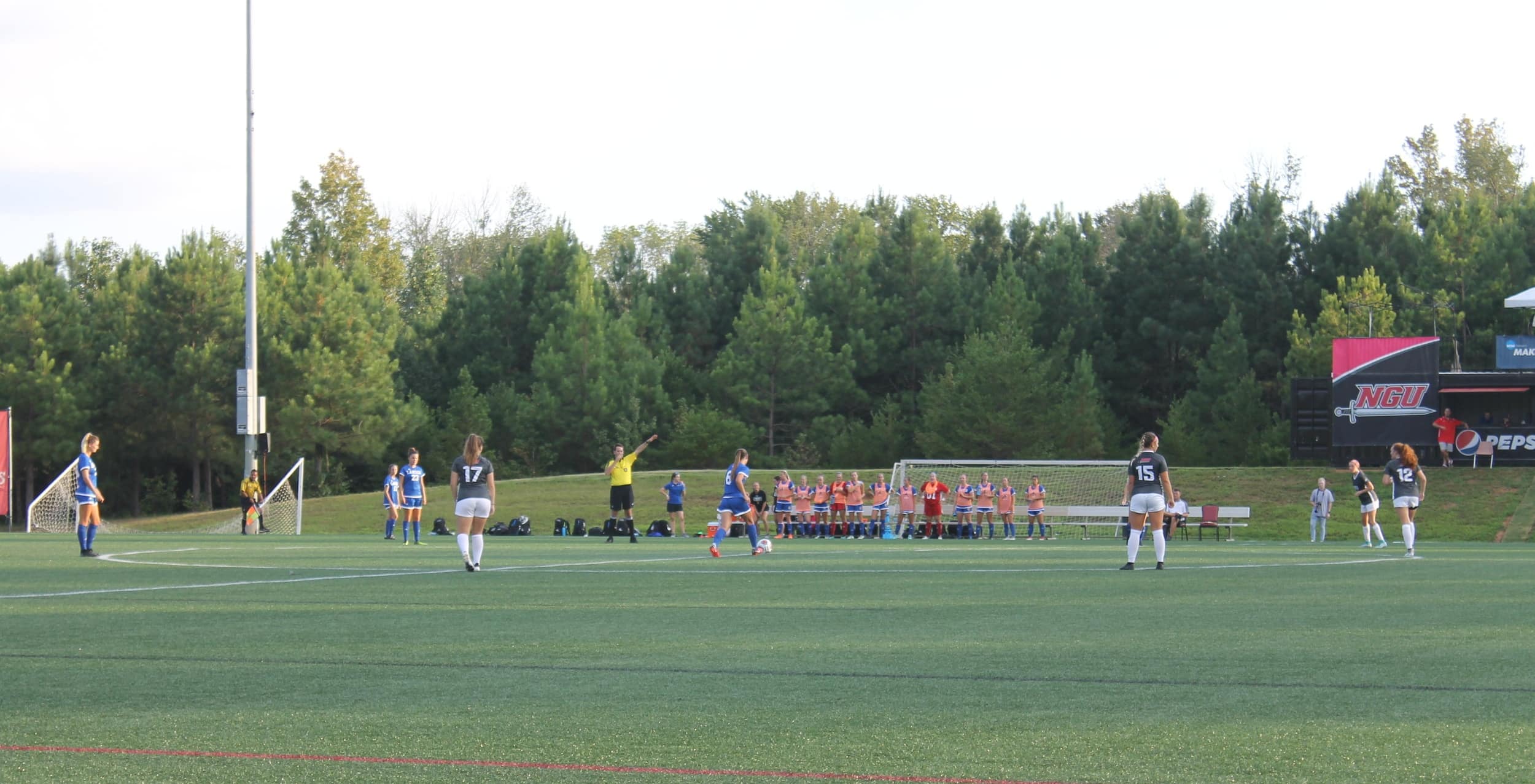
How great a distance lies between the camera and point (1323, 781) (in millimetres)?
5730

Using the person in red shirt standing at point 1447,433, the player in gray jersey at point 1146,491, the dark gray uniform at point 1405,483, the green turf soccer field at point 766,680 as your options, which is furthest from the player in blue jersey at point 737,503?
the person in red shirt standing at point 1447,433

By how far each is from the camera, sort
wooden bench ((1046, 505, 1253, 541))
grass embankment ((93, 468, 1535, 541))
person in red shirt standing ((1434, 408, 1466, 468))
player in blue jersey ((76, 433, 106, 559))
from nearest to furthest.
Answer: player in blue jersey ((76, 433, 106, 559)) < wooden bench ((1046, 505, 1253, 541)) < grass embankment ((93, 468, 1535, 541)) < person in red shirt standing ((1434, 408, 1466, 468))

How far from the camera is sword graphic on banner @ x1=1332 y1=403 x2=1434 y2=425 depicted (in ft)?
147

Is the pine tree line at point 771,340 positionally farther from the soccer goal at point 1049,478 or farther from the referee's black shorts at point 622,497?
the referee's black shorts at point 622,497

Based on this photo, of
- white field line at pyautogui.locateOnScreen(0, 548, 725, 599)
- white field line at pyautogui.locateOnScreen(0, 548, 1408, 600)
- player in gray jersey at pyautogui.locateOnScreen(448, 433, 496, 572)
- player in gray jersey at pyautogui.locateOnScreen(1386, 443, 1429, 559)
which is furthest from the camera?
player in gray jersey at pyautogui.locateOnScreen(1386, 443, 1429, 559)

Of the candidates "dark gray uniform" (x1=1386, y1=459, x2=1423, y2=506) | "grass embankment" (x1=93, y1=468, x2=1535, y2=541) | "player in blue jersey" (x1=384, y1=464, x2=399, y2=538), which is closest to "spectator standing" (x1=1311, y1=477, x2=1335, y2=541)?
"grass embankment" (x1=93, y1=468, x2=1535, y2=541)

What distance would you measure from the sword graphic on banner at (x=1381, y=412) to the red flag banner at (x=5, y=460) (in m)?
36.5

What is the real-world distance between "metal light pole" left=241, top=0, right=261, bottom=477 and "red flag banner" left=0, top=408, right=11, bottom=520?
6.31 m

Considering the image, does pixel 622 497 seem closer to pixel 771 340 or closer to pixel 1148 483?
pixel 1148 483

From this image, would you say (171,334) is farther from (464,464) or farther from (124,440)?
(464,464)

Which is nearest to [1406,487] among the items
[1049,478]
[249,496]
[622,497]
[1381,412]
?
[622,497]

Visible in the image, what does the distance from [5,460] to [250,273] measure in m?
9.39

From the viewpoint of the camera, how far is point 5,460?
143 feet

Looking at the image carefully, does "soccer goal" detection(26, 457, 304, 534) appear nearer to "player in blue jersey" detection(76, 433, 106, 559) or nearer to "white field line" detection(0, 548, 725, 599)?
"player in blue jersey" detection(76, 433, 106, 559)
